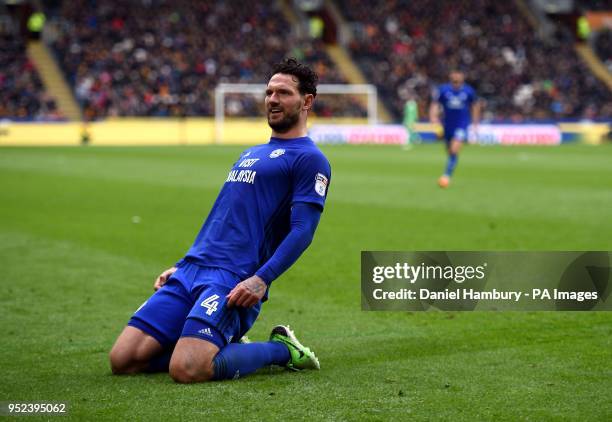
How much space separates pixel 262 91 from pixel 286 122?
1664 inches

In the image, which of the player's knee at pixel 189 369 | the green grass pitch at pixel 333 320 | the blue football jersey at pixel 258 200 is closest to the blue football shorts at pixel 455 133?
the green grass pitch at pixel 333 320

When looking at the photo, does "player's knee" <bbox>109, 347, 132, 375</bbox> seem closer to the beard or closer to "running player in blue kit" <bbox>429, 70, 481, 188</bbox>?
the beard

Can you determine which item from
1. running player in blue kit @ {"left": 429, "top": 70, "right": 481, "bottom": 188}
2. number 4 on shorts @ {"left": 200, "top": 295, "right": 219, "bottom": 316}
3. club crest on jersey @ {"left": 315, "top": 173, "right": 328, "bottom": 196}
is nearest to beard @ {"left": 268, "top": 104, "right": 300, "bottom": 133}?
club crest on jersey @ {"left": 315, "top": 173, "right": 328, "bottom": 196}

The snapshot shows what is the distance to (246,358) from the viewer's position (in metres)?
5.58

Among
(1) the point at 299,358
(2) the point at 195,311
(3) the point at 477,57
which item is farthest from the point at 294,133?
(3) the point at 477,57

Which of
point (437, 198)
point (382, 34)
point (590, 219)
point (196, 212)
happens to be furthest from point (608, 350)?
point (382, 34)

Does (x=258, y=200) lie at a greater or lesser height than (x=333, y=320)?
greater

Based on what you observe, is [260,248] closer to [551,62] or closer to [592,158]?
[592,158]

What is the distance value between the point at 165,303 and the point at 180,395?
77cm

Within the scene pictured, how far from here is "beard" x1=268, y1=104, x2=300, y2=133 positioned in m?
5.80

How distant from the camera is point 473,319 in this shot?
7.45 metres

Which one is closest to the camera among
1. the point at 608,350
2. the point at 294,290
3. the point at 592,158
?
the point at 608,350
